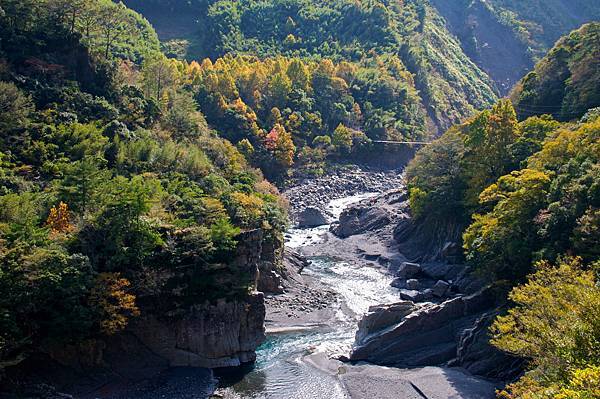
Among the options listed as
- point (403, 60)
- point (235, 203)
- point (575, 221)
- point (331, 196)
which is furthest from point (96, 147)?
point (403, 60)

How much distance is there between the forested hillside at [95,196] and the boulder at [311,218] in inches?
714

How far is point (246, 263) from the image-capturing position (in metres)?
50.0

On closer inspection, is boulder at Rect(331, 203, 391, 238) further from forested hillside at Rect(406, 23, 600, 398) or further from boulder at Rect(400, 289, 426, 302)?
boulder at Rect(400, 289, 426, 302)

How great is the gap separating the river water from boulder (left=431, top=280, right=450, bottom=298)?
14.6 feet

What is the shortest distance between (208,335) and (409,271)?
28167 mm

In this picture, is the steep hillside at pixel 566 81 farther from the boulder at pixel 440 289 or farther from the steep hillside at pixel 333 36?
the steep hillside at pixel 333 36

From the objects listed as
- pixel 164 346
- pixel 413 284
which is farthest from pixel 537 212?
pixel 164 346

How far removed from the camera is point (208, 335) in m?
47.1

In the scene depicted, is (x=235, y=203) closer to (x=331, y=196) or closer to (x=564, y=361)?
(x=564, y=361)

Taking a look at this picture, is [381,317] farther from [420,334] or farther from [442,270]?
[442,270]

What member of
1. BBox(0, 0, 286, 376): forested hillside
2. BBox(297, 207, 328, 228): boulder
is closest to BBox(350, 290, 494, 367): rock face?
BBox(0, 0, 286, 376): forested hillside

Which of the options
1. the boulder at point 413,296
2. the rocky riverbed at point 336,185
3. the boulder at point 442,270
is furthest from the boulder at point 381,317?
the rocky riverbed at point 336,185

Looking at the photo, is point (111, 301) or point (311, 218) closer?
point (111, 301)

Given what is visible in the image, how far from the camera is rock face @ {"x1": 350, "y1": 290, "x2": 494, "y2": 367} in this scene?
47156 millimetres
